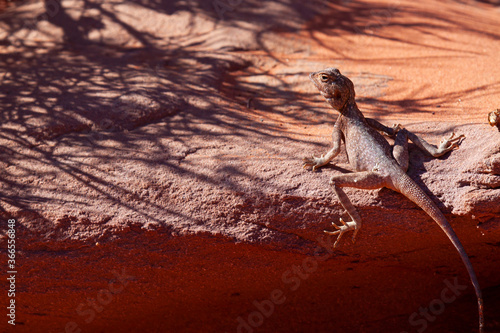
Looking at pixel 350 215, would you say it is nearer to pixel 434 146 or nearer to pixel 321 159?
pixel 321 159

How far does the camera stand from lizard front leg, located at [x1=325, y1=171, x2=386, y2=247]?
2992 mm

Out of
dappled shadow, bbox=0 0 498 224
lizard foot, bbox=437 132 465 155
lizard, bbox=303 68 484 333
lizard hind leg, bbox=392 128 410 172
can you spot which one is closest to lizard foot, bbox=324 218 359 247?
lizard, bbox=303 68 484 333

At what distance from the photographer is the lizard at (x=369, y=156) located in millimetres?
2881

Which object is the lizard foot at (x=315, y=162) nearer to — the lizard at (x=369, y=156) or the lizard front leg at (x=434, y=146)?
the lizard at (x=369, y=156)

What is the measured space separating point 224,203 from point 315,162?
756 mm

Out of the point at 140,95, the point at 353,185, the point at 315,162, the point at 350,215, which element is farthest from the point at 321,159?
the point at 140,95

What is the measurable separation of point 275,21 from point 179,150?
358 centimetres

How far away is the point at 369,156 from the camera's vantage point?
312cm

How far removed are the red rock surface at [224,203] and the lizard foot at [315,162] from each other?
8cm

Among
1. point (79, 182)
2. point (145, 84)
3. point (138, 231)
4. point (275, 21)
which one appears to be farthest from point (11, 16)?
point (138, 231)

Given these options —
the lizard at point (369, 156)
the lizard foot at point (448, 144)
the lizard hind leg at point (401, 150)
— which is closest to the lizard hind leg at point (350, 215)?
the lizard at point (369, 156)

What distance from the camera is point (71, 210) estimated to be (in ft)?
10.3

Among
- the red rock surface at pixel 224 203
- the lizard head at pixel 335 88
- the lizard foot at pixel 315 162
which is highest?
the lizard head at pixel 335 88

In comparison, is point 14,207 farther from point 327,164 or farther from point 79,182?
point 327,164
